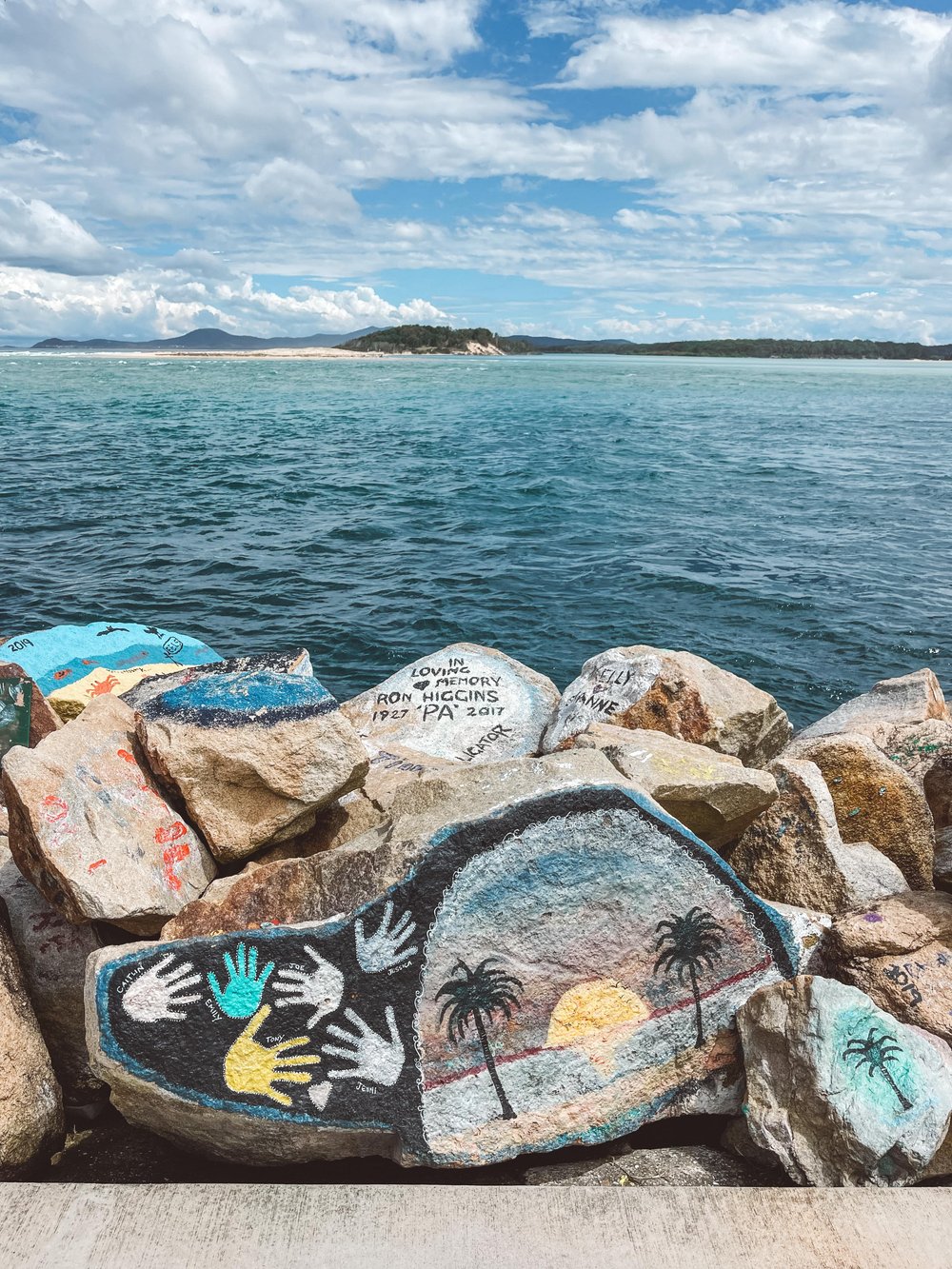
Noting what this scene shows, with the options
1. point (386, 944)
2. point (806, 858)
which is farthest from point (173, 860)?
point (806, 858)

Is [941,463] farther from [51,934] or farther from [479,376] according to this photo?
[479,376]

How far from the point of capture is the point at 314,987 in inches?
135

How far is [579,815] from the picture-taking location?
3.56 m

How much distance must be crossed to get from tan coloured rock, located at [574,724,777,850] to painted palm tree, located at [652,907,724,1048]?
624 mm

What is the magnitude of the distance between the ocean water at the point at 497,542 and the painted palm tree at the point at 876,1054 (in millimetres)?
6574

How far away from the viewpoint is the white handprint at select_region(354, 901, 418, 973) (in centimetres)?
344

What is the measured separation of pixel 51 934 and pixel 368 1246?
74.1 inches

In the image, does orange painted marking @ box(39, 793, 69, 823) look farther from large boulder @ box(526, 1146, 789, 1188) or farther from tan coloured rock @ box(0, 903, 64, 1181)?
large boulder @ box(526, 1146, 789, 1188)

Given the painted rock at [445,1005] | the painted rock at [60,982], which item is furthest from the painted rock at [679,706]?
the painted rock at [60,982]

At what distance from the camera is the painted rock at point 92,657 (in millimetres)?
7016

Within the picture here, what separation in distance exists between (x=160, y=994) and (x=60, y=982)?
2.69 ft

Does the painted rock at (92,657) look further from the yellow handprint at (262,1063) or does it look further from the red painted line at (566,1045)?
the red painted line at (566,1045)

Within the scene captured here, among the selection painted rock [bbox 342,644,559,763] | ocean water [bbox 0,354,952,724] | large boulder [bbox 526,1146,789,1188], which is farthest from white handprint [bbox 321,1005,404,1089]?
ocean water [bbox 0,354,952,724]

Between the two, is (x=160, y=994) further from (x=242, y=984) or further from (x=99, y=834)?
(x=99, y=834)
